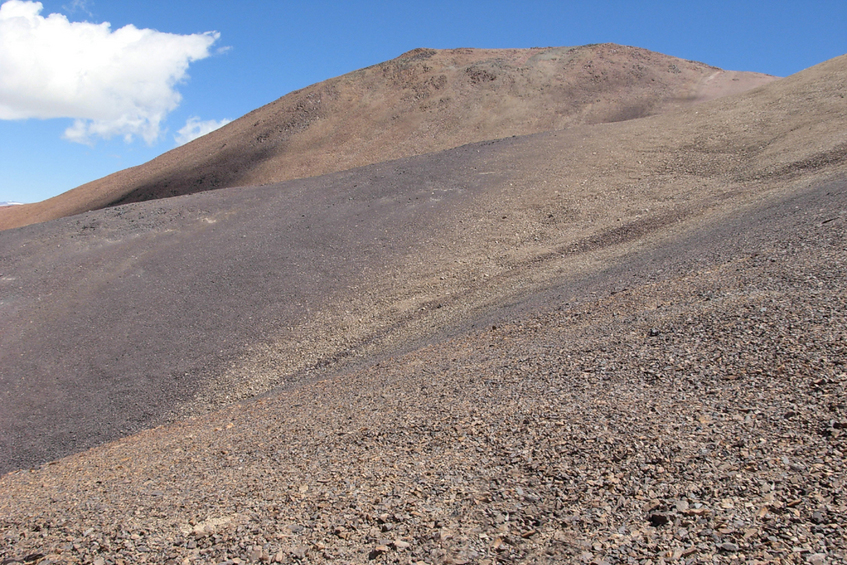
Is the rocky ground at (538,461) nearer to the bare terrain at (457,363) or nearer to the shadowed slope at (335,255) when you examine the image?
the bare terrain at (457,363)

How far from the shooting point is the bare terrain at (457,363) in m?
3.82

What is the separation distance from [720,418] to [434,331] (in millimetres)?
6087

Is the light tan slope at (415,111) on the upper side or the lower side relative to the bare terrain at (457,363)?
upper

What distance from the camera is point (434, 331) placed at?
1019cm

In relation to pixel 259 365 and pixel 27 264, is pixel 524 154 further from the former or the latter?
pixel 27 264

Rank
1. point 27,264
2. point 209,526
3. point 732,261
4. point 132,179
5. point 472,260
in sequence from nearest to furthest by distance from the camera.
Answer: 1. point 209,526
2. point 732,261
3. point 472,260
4. point 27,264
5. point 132,179

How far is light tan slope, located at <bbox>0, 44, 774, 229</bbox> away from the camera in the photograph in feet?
117

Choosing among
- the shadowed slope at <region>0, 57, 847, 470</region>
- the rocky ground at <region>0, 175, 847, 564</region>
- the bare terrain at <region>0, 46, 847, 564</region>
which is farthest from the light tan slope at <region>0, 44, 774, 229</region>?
the rocky ground at <region>0, 175, 847, 564</region>

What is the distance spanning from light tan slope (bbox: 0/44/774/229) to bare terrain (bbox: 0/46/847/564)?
17134mm

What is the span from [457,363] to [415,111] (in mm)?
33824

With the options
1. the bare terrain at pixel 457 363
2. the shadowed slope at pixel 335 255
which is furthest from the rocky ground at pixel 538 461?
the shadowed slope at pixel 335 255

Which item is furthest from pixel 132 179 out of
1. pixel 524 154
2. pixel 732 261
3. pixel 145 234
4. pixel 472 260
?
pixel 732 261

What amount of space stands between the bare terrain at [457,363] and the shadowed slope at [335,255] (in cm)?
9

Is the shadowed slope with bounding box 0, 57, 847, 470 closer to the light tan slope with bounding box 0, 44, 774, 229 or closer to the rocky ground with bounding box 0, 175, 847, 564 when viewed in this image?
the rocky ground with bounding box 0, 175, 847, 564
